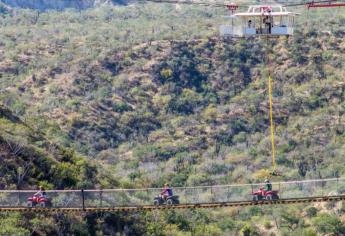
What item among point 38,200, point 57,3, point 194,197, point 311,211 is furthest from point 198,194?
point 57,3

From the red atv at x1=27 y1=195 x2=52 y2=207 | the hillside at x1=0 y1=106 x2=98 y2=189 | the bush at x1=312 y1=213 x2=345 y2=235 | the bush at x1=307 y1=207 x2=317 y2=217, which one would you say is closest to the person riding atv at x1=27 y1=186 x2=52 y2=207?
the red atv at x1=27 y1=195 x2=52 y2=207

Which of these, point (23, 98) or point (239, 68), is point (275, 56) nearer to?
point (239, 68)

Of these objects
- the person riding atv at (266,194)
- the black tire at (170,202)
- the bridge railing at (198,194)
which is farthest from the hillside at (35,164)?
the person riding atv at (266,194)

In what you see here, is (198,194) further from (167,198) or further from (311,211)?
(311,211)

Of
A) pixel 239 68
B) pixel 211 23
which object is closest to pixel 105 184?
pixel 239 68

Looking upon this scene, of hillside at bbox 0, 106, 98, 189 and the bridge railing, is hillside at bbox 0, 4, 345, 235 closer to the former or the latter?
hillside at bbox 0, 106, 98, 189

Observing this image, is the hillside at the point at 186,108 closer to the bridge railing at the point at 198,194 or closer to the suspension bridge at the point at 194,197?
the bridge railing at the point at 198,194

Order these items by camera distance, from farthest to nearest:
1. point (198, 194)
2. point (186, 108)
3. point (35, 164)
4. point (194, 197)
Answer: point (186, 108) < point (35, 164) < point (198, 194) < point (194, 197)

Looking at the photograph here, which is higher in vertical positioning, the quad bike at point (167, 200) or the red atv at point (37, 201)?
the red atv at point (37, 201)
